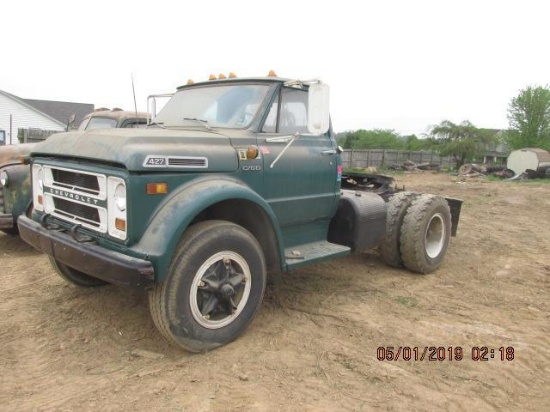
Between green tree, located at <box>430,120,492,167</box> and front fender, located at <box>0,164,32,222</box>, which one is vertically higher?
green tree, located at <box>430,120,492,167</box>

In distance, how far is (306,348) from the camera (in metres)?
3.60

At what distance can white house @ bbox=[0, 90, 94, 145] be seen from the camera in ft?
95.1

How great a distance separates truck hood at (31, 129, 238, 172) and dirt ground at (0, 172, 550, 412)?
1.39 m

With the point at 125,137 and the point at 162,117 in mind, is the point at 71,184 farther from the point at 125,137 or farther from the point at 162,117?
the point at 162,117

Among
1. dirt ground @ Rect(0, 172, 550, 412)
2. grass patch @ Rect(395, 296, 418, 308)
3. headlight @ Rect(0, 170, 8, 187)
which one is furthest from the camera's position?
headlight @ Rect(0, 170, 8, 187)

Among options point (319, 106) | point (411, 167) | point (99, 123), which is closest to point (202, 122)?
point (319, 106)

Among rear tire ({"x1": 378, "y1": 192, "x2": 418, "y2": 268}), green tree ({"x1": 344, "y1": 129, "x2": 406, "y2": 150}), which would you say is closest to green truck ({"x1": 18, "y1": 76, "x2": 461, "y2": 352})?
rear tire ({"x1": 378, "y1": 192, "x2": 418, "y2": 268})

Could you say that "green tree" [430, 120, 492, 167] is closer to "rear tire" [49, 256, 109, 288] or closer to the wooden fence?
the wooden fence

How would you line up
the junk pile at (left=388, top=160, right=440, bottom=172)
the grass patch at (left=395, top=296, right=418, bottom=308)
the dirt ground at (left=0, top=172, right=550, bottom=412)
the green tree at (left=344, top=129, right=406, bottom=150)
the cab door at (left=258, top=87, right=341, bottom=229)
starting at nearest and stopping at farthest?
the dirt ground at (left=0, top=172, right=550, bottom=412) → the cab door at (left=258, top=87, right=341, bottom=229) → the grass patch at (left=395, top=296, right=418, bottom=308) → the junk pile at (left=388, top=160, right=440, bottom=172) → the green tree at (left=344, top=129, right=406, bottom=150)

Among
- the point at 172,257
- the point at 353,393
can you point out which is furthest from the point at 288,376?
the point at 172,257

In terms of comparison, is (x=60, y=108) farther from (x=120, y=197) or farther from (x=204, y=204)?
(x=204, y=204)

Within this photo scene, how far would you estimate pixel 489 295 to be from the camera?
497 centimetres
